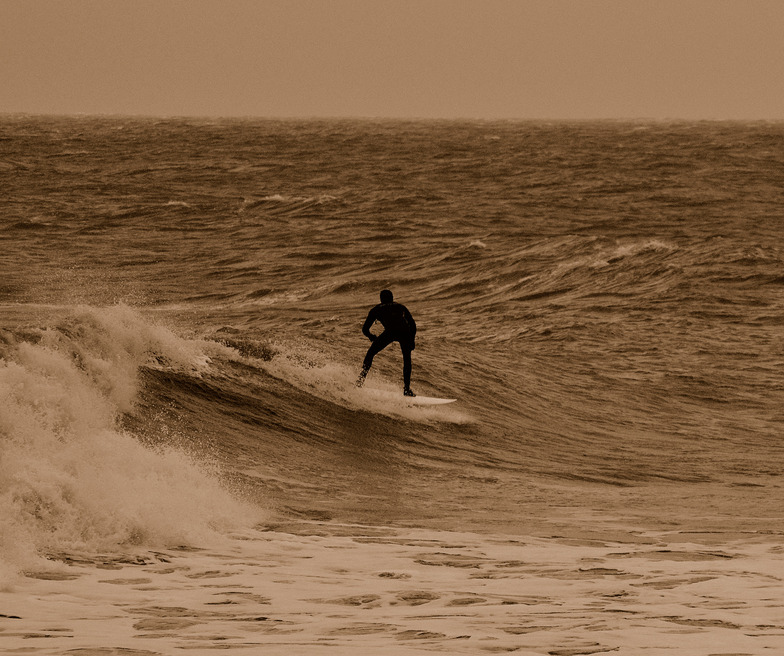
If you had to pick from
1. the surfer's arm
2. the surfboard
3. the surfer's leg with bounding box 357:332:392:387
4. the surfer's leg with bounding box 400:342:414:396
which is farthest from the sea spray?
the surfboard

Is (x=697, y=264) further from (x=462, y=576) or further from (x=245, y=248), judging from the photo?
(x=462, y=576)

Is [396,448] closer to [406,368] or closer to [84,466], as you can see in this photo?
[406,368]

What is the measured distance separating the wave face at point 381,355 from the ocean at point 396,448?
0.05m

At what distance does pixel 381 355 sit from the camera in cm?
1636

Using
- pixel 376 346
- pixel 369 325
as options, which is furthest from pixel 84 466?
pixel 376 346

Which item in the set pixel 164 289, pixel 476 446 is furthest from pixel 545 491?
pixel 164 289

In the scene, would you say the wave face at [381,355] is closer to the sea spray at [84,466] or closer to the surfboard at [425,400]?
the sea spray at [84,466]

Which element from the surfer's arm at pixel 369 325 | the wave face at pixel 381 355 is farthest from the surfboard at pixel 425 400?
the surfer's arm at pixel 369 325

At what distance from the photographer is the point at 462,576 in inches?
312

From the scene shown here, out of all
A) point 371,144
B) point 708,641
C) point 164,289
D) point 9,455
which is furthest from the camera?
point 371,144

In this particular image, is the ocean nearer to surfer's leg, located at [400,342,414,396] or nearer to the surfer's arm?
surfer's leg, located at [400,342,414,396]

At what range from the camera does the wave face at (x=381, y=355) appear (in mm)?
10047

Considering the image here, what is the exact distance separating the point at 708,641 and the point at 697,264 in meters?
21.2

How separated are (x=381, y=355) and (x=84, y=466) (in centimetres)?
763
